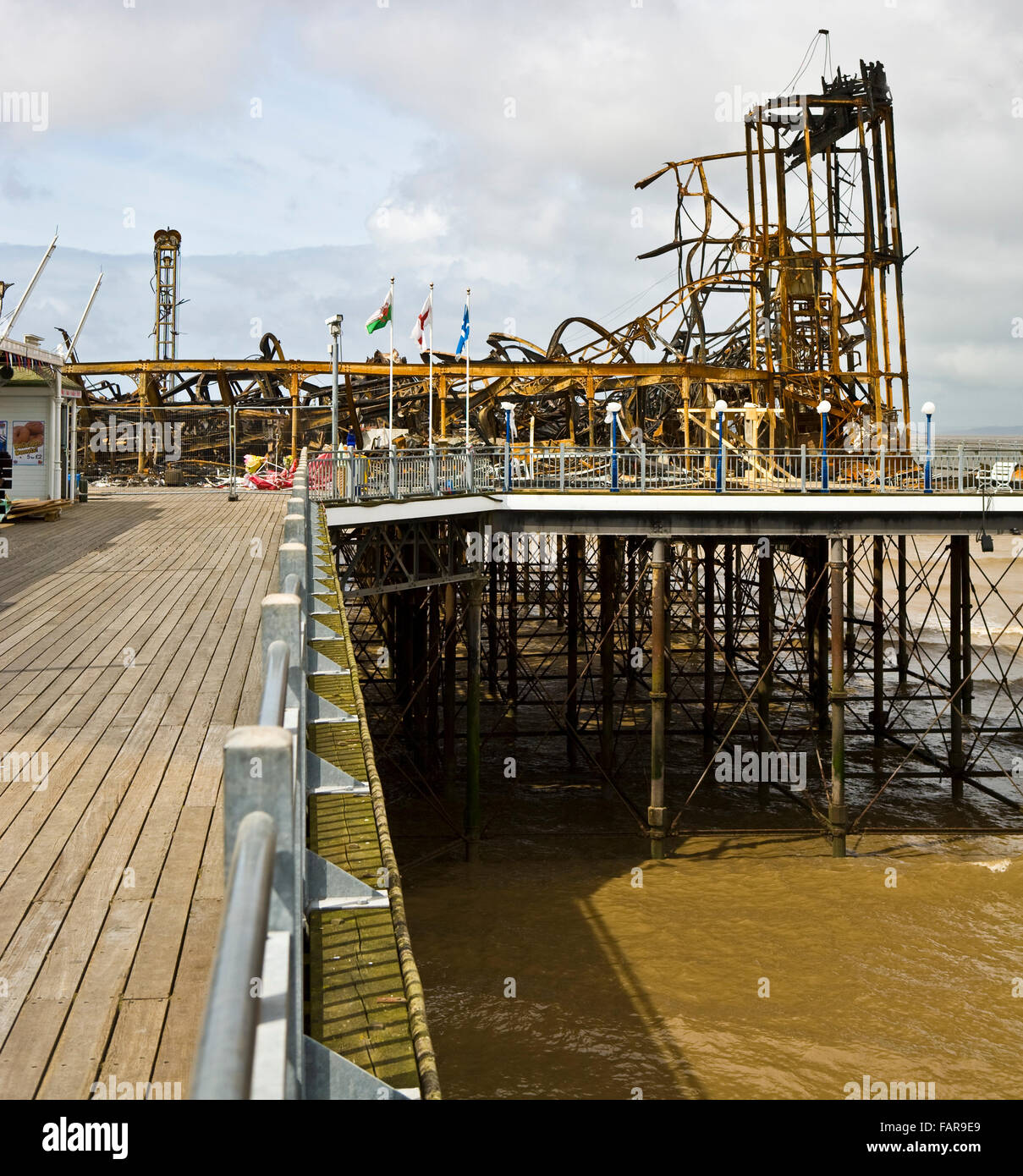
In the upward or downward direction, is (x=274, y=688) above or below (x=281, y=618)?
below

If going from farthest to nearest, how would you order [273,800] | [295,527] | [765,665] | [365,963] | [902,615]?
[902,615] < [765,665] < [295,527] < [365,963] < [273,800]

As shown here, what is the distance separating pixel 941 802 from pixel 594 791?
7.03m

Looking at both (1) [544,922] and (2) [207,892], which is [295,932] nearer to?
(2) [207,892]

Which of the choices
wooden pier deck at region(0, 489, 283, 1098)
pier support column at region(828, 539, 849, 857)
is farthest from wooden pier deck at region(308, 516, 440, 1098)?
pier support column at region(828, 539, 849, 857)

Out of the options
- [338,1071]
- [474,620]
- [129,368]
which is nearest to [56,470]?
[474,620]

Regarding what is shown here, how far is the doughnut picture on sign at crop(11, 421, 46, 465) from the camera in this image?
68.5ft

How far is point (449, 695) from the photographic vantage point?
19.7 m

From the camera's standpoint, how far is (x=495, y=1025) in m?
13.5

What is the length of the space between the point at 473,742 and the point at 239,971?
1743 cm

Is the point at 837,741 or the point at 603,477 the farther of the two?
the point at 603,477

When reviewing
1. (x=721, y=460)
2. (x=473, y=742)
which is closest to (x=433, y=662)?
(x=473, y=742)

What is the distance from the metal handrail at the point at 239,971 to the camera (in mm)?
1290

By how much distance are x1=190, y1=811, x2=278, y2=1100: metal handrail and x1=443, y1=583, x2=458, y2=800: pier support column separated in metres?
17.8

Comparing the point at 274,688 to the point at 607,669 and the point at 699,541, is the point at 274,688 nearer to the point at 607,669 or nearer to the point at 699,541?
the point at 607,669
